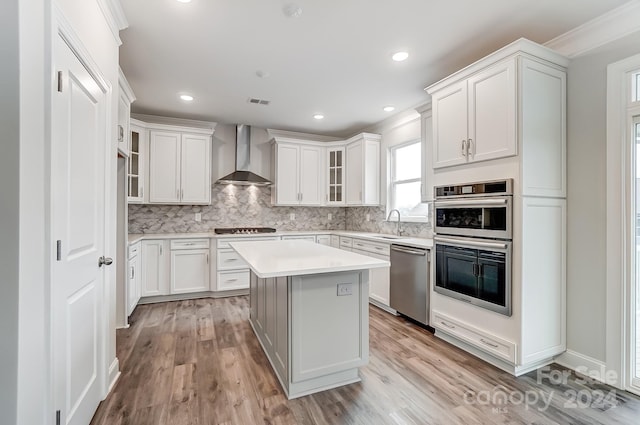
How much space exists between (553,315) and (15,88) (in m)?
3.48

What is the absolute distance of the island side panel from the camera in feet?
6.63

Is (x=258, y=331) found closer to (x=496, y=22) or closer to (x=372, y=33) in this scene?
(x=372, y=33)

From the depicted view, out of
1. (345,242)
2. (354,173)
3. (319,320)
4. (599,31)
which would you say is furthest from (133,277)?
(599,31)

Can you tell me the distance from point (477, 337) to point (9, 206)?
3058mm

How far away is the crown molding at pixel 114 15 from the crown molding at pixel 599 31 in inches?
131

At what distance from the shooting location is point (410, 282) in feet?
10.9

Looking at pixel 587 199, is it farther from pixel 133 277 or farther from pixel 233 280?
pixel 133 277

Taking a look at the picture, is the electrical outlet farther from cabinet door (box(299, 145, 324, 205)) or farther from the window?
cabinet door (box(299, 145, 324, 205))

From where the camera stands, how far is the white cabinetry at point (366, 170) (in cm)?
472

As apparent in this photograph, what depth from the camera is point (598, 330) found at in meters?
2.27

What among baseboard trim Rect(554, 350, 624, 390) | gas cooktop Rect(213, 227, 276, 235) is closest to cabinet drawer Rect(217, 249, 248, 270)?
gas cooktop Rect(213, 227, 276, 235)

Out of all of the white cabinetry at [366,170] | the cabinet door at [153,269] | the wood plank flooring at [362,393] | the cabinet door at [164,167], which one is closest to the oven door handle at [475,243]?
the wood plank flooring at [362,393]

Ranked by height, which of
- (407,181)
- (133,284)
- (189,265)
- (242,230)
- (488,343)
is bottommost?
(488,343)

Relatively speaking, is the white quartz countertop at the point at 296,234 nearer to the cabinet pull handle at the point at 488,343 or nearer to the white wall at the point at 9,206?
the cabinet pull handle at the point at 488,343
